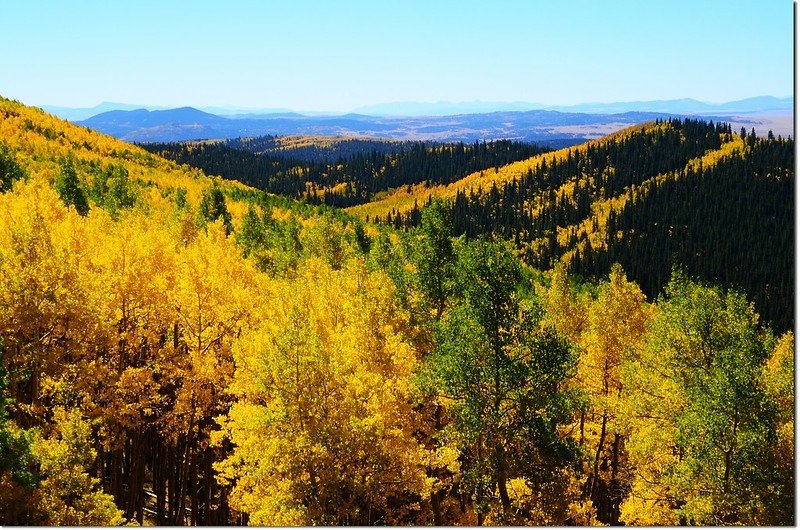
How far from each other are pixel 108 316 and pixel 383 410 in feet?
44.4

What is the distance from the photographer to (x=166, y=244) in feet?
125

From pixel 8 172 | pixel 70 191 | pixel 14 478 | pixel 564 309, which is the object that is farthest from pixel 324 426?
pixel 8 172

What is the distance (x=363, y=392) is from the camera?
2303cm

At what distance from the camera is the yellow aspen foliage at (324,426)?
66.4ft

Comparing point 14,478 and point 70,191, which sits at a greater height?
point 70,191

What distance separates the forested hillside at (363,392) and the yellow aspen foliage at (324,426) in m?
0.08

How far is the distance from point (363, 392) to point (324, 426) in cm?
299

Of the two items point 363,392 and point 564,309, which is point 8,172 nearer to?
point 564,309

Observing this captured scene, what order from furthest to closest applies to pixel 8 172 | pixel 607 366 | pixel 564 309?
pixel 8 172 < pixel 564 309 < pixel 607 366

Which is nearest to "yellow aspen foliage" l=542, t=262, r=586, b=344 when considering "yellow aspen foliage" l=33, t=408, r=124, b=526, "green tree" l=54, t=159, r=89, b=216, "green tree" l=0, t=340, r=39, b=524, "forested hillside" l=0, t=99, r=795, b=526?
"forested hillside" l=0, t=99, r=795, b=526

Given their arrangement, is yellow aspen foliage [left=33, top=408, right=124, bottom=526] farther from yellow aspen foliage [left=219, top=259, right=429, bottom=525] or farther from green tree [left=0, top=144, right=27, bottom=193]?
green tree [left=0, top=144, right=27, bottom=193]

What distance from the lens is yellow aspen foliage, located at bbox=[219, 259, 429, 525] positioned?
20250 millimetres

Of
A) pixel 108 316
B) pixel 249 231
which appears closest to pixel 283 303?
pixel 108 316

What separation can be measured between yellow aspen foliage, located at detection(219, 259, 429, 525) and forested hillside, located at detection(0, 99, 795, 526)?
0.08 meters
